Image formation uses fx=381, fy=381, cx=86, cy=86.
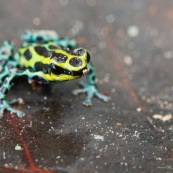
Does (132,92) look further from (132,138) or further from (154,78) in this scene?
(132,138)

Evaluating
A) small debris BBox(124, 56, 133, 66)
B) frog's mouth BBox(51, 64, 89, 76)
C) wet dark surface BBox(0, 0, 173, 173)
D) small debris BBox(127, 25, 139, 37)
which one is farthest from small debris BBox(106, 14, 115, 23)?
frog's mouth BBox(51, 64, 89, 76)

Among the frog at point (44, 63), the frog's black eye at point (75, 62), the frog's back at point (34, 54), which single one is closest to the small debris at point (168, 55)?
the frog at point (44, 63)

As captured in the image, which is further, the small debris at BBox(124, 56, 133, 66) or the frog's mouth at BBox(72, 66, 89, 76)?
the small debris at BBox(124, 56, 133, 66)

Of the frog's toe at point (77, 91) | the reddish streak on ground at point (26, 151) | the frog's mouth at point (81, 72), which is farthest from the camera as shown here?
the frog's toe at point (77, 91)

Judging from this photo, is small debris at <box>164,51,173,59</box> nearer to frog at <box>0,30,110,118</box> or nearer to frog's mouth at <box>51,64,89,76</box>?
frog at <box>0,30,110,118</box>

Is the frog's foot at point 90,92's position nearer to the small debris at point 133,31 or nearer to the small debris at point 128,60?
the small debris at point 128,60
